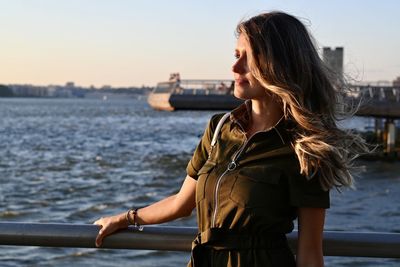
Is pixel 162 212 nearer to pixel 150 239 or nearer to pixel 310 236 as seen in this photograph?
pixel 150 239

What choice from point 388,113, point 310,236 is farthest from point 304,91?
point 388,113

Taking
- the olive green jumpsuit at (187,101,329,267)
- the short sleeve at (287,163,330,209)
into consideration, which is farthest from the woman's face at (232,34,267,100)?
the short sleeve at (287,163,330,209)

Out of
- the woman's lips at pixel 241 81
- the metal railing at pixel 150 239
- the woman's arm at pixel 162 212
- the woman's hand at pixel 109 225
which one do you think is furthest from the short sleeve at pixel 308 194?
the woman's hand at pixel 109 225

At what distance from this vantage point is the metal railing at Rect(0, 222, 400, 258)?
3061 millimetres

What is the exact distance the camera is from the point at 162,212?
11.0ft

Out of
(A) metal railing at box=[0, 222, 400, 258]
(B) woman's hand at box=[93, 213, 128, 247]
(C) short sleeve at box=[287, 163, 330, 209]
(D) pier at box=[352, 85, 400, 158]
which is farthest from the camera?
(D) pier at box=[352, 85, 400, 158]

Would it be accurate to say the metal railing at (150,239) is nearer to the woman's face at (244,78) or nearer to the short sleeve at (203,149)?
the short sleeve at (203,149)

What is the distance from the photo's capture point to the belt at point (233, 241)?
9.29ft

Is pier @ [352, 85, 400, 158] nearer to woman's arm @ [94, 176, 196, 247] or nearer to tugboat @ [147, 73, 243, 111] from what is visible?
tugboat @ [147, 73, 243, 111]

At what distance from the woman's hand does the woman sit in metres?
0.48

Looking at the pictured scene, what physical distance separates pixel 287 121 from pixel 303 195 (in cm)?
31

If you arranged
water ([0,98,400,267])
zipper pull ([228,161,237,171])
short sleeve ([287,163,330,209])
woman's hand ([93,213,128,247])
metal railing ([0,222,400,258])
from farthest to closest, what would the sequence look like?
water ([0,98,400,267])
woman's hand ([93,213,128,247])
metal railing ([0,222,400,258])
zipper pull ([228,161,237,171])
short sleeve ([287,163,330,209])

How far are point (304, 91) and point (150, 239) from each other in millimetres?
930

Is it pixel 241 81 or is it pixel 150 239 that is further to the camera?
pixel 150 239
